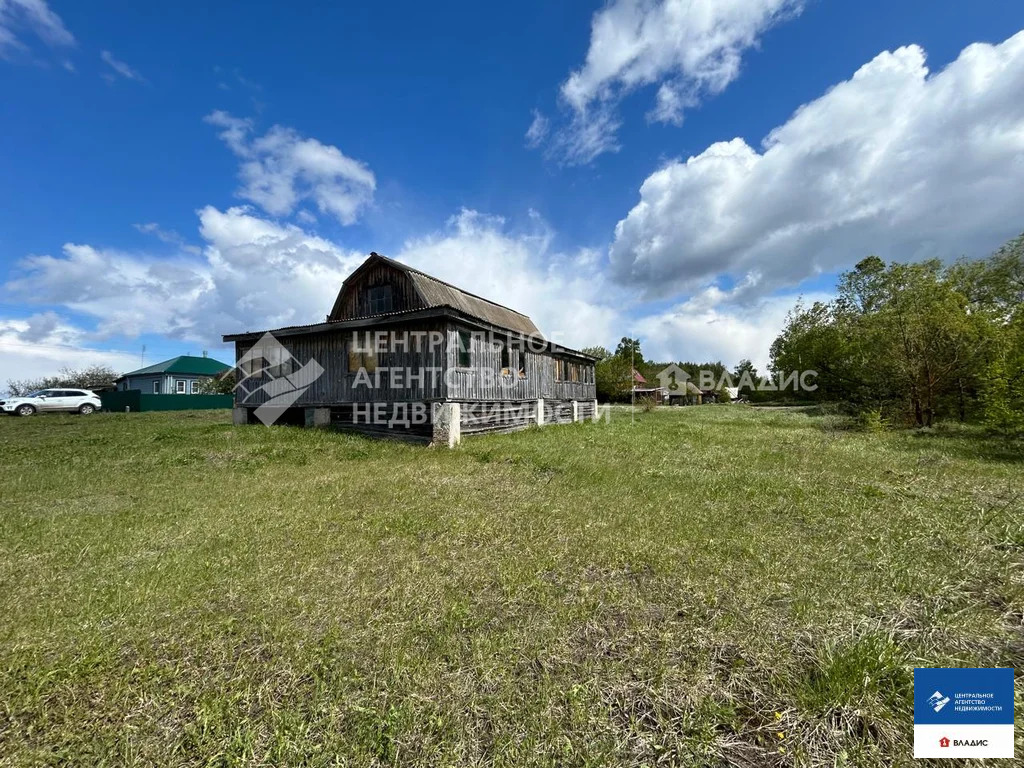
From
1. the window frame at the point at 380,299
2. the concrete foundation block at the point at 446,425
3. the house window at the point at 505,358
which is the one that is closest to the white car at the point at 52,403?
the window frame at the point at 380,299

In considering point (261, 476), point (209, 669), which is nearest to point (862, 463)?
point (209, 669)

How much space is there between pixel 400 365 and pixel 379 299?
511 cm

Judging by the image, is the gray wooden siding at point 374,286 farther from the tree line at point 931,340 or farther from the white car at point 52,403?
the white car at point 52,403

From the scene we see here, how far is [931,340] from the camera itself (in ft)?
58.2

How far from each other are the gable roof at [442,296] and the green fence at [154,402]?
23.1 meters

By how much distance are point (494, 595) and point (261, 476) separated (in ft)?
23.3

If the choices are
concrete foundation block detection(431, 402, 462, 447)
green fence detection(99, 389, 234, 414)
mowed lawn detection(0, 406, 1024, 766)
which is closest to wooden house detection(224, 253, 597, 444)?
concrete foundation block detection(431, 402, 462, 447)

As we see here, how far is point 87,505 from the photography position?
650 centimetres

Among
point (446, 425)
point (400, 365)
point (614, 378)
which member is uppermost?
point (614, 378)

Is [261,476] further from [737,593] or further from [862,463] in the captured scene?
[862,463]

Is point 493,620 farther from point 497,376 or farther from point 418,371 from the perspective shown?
point 497,376

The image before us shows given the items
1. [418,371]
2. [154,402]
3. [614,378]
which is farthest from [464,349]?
[614,378]

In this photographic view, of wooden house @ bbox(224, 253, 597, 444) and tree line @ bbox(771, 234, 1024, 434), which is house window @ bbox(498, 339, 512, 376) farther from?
tree line @ bbox(771, 234, 1024, 434)

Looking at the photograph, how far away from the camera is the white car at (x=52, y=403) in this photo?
24.3 metres
